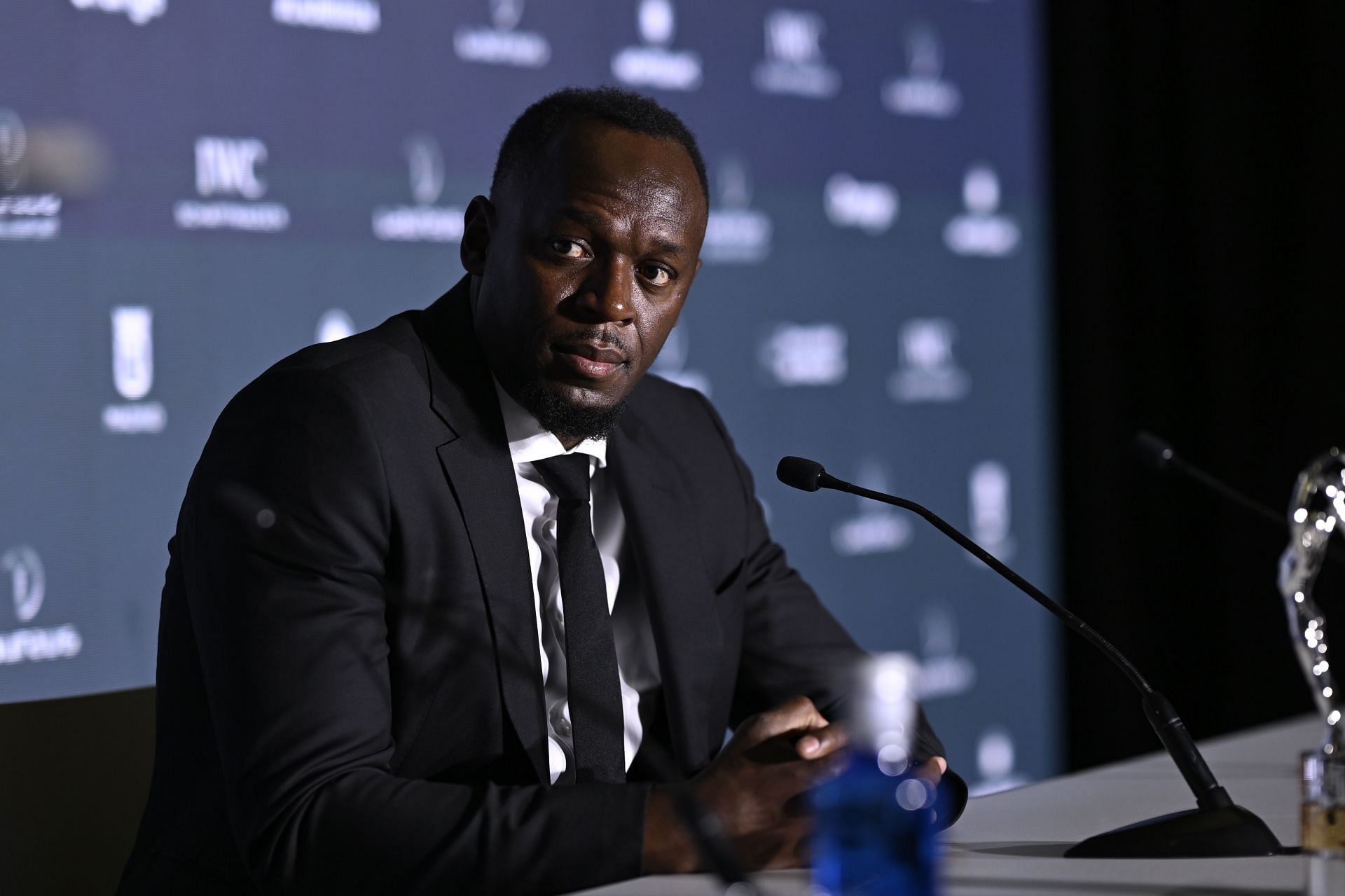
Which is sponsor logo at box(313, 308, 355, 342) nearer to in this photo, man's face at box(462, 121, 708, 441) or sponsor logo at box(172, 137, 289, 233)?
sponsor logo at box(172, 137, 289, 233)

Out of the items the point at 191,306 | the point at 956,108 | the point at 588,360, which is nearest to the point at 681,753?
the point at 588,360

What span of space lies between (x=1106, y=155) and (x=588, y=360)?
2630mm

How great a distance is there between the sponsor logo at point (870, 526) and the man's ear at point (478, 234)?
63.8 inches

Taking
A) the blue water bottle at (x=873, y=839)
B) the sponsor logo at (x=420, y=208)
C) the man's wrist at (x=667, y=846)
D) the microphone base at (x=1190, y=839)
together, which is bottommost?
the microphone base at (x=1190, y=839)

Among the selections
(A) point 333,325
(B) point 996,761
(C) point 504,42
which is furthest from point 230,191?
(B) point 996,761

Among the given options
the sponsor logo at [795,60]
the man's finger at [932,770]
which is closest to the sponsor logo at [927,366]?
the sponsor logo at [795,60]

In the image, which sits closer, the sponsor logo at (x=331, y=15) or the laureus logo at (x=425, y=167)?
the sponsor logo at (x=331, y=15)

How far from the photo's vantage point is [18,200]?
206cm

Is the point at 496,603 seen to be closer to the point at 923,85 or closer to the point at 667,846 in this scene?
the point at 667,846

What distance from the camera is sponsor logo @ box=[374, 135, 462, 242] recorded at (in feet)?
8.16

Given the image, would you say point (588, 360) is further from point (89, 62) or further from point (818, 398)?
point (818, 398)

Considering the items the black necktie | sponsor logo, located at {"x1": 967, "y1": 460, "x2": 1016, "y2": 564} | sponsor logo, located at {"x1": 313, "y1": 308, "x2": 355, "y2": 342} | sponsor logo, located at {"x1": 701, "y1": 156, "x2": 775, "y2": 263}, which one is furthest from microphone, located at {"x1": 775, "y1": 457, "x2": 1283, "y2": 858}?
sponsor logo, located at {"x1": 967, "y1": 460, "x2": 1016, "y2": 564}

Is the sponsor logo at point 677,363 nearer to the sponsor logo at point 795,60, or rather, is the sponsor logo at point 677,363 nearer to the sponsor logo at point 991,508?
the sponsor logo at point 795,60

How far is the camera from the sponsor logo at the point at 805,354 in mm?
3117
